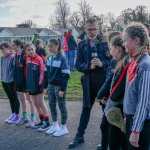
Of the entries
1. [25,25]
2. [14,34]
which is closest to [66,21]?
[14,34]

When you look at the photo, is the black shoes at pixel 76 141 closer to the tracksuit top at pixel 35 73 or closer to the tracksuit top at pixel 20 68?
the tracksuit top at pixel 35 73

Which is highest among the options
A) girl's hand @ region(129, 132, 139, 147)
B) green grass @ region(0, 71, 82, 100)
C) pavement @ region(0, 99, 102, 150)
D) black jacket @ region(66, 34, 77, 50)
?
black jacket @ region(66, 34, 77, 50)

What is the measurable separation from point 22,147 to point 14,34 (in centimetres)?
7933

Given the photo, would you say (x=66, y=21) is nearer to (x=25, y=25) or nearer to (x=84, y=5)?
(x=84, y=5)

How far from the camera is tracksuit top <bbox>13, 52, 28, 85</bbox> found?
18.3ft

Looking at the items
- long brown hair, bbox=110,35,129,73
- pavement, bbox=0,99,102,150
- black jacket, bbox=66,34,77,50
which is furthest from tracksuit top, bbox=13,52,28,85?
black jacket, bbox=66,34,77,50

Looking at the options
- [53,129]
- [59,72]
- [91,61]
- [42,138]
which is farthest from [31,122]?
[91,61]

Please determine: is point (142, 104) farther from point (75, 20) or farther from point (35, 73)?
point (75, 20)

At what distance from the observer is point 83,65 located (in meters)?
4.28

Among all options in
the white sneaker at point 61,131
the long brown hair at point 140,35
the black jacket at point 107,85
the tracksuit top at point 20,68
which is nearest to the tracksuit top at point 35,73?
the tracksuit top at point 20,68

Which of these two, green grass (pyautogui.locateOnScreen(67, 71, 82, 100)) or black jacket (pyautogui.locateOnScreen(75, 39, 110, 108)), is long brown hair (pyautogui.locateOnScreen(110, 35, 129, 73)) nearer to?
black jacket (pyautogui.locateOnScreen(75, 39, 110, 108))

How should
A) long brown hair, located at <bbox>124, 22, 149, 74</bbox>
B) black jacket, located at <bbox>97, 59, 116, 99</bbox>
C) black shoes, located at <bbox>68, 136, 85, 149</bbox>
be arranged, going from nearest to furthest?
long brown hair, located at <bbox>124, 22, 149, 74</bbox> → black jacket, located at <bbox>97, 59, 116, 99</bbox> → black shoes, located at <bbox>68, 136, 85, 149</bbox>

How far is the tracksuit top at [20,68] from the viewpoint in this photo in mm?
5590

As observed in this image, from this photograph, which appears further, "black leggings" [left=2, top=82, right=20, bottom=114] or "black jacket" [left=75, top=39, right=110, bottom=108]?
"black leggings" [left=2, top=82, right=20, bottom=114]
